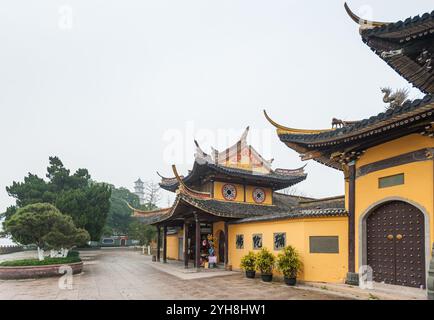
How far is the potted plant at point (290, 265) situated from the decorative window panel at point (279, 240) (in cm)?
138

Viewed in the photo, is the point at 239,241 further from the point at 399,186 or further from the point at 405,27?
the point at 405,27

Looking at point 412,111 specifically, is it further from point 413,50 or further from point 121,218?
point 121,218

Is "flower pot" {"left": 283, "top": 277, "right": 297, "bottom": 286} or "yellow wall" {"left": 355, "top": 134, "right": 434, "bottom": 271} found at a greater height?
"yellow wall" {"left": 355, "top": 134, "right": 434, "bottom": 271}

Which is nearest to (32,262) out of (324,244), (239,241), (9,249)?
(239,241)

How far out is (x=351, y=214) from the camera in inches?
431

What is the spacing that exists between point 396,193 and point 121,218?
5225 cm

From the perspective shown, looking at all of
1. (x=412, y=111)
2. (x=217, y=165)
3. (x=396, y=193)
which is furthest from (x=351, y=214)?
(x=217, y=165)

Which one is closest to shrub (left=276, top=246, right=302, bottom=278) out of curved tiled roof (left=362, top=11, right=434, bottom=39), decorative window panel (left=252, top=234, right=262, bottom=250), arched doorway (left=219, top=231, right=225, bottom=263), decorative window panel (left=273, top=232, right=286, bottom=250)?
decorative window panel (left=273, top=232, right=286, bottom=250)

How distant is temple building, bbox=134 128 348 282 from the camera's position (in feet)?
38.0

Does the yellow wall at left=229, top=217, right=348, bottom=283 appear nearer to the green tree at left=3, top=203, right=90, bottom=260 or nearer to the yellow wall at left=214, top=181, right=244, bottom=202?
the yellow wall at left=214, top=181, right=244, bottom=202

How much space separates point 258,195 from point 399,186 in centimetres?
1295

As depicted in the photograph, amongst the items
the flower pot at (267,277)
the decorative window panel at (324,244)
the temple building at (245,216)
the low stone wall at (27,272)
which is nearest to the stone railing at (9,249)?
the temple building at (245,216)

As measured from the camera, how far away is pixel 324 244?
1160 centimetres

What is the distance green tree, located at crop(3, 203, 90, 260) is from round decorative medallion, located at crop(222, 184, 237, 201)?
338 inches
